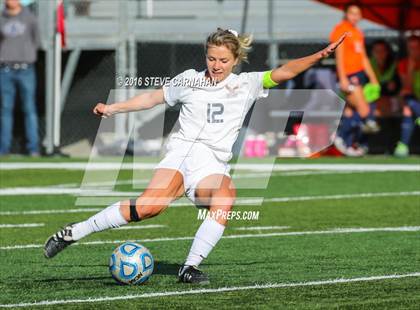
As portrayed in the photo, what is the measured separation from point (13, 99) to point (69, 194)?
5634 millimetres

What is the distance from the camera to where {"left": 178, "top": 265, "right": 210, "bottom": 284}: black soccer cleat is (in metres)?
7.26

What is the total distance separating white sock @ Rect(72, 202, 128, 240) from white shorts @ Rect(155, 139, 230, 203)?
16.2 inches

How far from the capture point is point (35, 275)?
25.4 feet

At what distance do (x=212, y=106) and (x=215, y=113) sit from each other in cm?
5

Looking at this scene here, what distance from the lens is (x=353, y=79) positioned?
1825cm

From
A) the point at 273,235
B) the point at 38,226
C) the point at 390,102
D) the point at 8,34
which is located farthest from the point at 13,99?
the point at 273,235

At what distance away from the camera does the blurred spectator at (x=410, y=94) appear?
Result: 61.6 ft

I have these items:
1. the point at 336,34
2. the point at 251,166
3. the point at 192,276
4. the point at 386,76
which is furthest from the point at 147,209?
the point at 386,76

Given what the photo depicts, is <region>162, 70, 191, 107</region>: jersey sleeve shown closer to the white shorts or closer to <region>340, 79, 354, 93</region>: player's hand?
the white shorts

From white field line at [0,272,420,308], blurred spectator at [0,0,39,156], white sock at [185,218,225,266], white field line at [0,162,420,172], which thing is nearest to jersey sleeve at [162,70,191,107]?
white sock at [185,218,225,266]

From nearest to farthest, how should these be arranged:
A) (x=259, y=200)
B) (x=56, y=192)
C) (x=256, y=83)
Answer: (x=256, y=83) → (x=259, y=200) → (x=56, y=192)

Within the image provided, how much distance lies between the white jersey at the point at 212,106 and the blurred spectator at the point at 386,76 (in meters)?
12.1

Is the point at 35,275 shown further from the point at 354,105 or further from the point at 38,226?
the point at 354,105

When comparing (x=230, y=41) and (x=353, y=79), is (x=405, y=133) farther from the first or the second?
(x=230, y=41)
